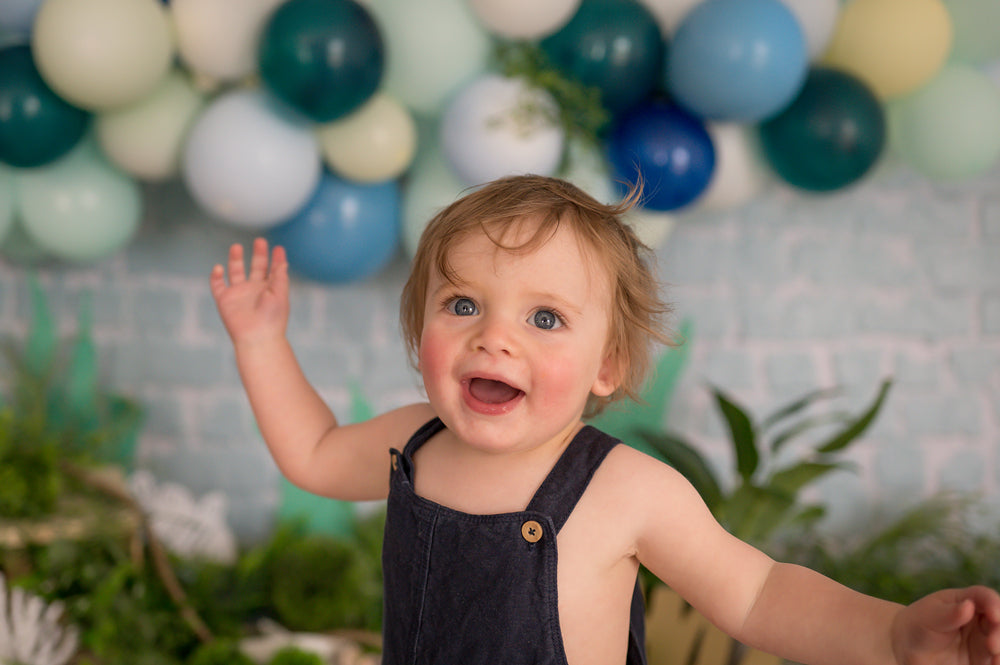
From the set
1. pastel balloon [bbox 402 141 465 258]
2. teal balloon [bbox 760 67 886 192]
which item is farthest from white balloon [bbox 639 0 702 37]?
pastel balloon [bbox 402 141 465 258]

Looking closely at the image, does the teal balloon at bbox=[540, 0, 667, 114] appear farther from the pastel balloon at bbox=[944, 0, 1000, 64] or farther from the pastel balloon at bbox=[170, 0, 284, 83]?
the pastel balloon at bbox=[944, 0, 1000, 64]

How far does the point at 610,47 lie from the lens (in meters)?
1.34

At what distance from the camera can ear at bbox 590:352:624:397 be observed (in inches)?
31.5

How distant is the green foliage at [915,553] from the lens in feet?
5.56

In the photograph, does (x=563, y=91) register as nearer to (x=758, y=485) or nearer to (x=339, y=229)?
(x=339, y=229)

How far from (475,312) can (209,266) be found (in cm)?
130

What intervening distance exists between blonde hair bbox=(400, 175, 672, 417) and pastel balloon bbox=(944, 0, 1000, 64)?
112 cm

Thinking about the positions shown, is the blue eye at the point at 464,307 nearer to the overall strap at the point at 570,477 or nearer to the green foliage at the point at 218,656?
the overall strap at the point at 570,477

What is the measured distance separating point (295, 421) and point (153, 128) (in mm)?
781

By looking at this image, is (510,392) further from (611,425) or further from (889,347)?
(889,347)

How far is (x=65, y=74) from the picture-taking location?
1283mm

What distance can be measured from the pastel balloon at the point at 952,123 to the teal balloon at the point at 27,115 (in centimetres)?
153

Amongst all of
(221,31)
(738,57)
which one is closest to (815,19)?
(738,57)

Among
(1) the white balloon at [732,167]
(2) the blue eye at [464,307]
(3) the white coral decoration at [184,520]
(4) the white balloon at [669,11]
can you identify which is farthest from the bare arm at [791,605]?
(3) the white coral decoration at [184,520]
